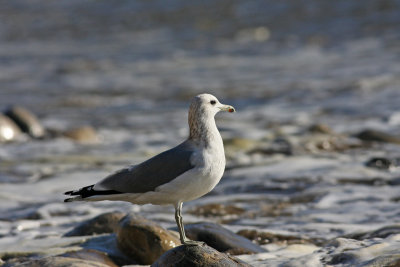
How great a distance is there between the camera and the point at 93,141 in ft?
32.9

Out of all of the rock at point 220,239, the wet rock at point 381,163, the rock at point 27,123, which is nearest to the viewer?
the rock at point 220,239

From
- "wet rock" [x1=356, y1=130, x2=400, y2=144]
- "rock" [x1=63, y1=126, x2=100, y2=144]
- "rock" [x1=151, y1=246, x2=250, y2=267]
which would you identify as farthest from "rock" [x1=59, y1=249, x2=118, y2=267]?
"rock" [x1=63, y1=126, x2=100, y2=144]

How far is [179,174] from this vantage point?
12.1 feet

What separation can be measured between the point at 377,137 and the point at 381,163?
1321 mm

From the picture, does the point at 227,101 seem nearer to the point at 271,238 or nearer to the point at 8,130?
the point at 8,130

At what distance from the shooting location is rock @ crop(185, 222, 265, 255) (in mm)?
4824

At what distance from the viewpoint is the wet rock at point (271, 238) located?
5379 millimetres

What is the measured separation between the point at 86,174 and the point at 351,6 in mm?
13647

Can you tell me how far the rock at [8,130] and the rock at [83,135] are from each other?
0.79 meters

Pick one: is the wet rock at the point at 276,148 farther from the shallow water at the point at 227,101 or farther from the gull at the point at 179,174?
the gull at the point at 179,174

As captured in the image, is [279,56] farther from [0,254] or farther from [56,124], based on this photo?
[0,254]

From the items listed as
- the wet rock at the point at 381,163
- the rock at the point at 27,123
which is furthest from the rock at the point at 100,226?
the rock at the point at 27,123

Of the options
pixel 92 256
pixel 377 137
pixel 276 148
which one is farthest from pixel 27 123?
pixel 92 256

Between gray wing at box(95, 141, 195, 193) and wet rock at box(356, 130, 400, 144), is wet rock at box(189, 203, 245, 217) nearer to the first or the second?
gray wing at box(95, 141, 195, 193)
